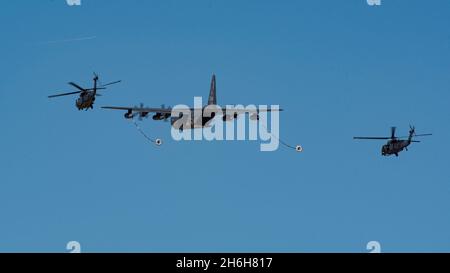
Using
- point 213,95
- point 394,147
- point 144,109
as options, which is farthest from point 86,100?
point 394,147

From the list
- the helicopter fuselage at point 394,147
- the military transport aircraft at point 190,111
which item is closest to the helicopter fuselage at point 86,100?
the military transport aircraft at point 190,111

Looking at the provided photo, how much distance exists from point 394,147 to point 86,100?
52484mm

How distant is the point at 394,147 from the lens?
176125 millimetres

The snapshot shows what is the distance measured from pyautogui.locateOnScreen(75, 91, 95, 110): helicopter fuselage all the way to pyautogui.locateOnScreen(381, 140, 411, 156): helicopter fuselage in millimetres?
50673

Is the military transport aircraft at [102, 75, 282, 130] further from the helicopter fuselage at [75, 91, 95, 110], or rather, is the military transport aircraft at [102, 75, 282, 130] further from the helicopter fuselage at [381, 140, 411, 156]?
the helicopter fuselage at [381, 140, 411, 156]

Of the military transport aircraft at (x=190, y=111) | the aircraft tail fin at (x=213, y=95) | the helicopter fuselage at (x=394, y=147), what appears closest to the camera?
the military transport aircraft at (x=190, y=111)

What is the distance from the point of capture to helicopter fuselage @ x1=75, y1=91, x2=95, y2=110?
159 m

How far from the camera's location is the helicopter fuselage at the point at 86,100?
6255 inches

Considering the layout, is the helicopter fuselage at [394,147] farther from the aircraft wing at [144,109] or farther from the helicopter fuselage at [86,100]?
the helicopter fuselage at [86,100]

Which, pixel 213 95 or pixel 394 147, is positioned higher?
pixel 213 95

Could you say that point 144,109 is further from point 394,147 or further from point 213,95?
point 394,147

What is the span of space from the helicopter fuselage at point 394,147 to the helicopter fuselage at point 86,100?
50.7 meters
